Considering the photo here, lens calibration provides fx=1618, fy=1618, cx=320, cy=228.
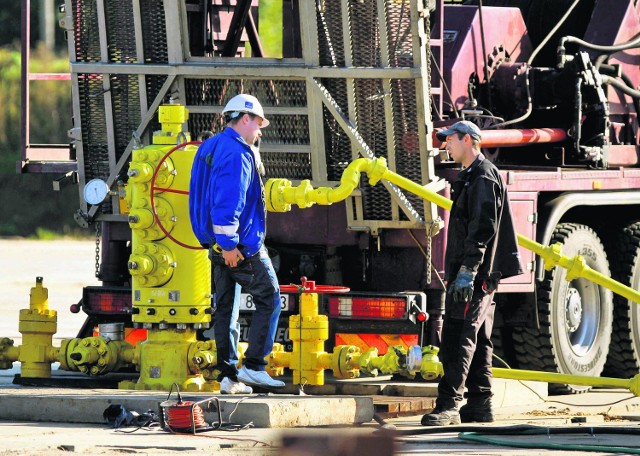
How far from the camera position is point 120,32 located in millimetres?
10289

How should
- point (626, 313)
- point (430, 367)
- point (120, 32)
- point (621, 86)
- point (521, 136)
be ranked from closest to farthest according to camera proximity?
point (430, 367), point (120, 32), point (521, 136), point (621, 86), point (626, 313)

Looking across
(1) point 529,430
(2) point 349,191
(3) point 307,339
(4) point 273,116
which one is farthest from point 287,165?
(1) point 529,430

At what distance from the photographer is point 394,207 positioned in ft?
32.6

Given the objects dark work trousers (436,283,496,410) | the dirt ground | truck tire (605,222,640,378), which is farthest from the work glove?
the dirt ground

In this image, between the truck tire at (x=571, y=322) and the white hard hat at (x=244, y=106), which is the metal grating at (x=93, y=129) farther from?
the truck tire at (x=571, y=322)

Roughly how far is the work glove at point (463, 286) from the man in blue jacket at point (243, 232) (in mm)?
999

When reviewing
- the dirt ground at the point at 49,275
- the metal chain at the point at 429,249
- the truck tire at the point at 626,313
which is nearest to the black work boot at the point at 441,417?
the metal chain at the point at 429,249

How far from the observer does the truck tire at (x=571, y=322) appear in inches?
436

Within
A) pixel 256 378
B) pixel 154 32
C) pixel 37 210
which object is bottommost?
pixel 256 378

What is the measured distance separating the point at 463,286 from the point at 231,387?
1396mm

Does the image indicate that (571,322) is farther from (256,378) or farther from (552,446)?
(552,446)

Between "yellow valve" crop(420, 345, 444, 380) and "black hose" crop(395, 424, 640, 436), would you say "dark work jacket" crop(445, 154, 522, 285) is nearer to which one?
"yellow valve" crop(420, 345, 444, 380)

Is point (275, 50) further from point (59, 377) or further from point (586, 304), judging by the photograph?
point (59, 377)

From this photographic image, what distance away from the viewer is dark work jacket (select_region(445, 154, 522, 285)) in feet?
29.3
